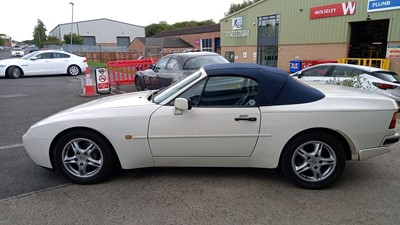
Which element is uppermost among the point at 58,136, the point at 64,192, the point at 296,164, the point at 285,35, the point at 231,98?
the point at 285,35

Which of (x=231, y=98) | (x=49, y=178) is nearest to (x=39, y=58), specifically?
(x=49, y=178)

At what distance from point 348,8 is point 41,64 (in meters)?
19.4

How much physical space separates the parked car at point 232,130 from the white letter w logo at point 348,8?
1928cm

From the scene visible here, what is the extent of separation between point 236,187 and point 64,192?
6.66 ft

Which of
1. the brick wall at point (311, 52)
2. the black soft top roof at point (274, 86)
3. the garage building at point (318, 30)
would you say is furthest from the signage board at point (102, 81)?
the brick wall at point (311, 52)

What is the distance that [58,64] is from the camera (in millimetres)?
17109

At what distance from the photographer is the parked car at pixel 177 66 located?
846 cm

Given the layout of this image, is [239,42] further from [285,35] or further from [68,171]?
[68,171]

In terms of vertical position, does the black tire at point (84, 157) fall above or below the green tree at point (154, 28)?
below

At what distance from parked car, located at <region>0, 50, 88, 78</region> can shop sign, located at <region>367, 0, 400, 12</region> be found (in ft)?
59.2

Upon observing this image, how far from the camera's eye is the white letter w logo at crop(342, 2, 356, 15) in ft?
65.4

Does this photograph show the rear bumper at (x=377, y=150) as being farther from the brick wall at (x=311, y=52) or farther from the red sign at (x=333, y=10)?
the brick wall at (x=311, y=52)

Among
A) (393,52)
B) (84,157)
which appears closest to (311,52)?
(393,52)

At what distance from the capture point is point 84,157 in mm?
3732
